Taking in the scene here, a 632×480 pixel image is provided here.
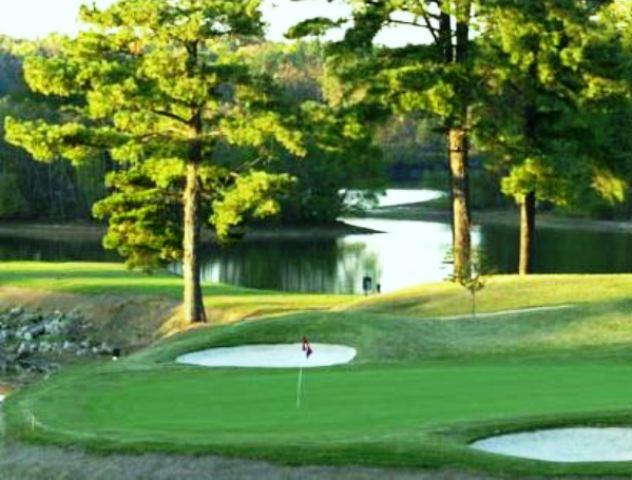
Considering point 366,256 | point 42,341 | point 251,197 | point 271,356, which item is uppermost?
point 251,197

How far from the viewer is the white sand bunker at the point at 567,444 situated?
13.0 metres

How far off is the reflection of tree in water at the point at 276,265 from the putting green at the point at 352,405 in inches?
1309

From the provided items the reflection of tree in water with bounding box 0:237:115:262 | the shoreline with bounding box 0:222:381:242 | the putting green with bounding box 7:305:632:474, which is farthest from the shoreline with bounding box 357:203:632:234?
the putting green with bounding box 7:305:632:474

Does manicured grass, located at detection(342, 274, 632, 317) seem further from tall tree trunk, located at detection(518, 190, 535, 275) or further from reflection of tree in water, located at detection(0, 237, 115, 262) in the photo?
reflection of tree in water, located at detection(0, 237, 115, 262)

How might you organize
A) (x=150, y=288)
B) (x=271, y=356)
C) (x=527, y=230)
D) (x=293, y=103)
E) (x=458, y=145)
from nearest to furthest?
(x=271, y=356) < (x=293, y=103) < (x=458, y=145) < (x=527, y=230) < (x=150, y=288)

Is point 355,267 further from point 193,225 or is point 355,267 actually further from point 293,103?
point 293,103

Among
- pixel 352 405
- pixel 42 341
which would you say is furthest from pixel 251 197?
pixel 352 405

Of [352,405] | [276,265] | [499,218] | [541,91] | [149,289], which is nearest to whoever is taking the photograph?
[352,405]

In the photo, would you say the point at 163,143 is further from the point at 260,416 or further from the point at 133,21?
the point at 260,416

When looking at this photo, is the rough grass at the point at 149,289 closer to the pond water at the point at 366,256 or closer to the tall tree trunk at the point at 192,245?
the tall tree trunk at the point at 192,245

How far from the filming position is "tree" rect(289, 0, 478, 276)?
107 feet

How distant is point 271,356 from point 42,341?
1416 cm

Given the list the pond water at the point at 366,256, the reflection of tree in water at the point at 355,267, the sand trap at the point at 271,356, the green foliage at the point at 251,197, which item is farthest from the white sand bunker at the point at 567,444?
the reflection of tree in water at the point at 355,267

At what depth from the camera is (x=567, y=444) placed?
1332 cm
